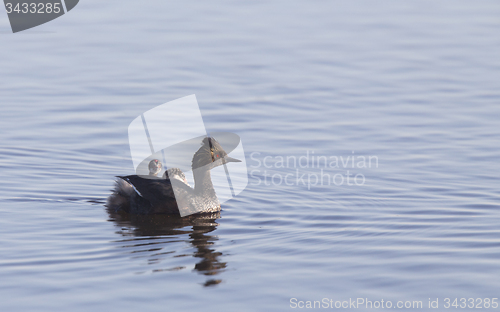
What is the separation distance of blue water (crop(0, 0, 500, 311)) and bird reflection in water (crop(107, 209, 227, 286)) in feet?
0.13

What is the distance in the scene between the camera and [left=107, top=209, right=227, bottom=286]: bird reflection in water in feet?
28.9

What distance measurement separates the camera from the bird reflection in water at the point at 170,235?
8.81 m

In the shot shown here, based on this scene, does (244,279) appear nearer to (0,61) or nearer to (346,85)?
(346,85)

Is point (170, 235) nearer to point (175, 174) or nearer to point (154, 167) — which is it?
point (175, 174)

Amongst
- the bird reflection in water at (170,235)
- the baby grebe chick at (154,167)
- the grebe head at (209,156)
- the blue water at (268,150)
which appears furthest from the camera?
the baby grebe chick at (154,167)

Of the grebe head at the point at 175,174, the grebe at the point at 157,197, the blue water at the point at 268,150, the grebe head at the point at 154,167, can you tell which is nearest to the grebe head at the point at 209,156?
the grebe head at the point at 175,174

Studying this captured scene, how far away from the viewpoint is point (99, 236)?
31.8ft

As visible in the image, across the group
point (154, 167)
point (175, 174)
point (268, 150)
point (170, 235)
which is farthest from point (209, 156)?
point (268, 150)

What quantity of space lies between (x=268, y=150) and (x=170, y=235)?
4.04 metres

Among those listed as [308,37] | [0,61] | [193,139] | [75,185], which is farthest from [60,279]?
[308,37]

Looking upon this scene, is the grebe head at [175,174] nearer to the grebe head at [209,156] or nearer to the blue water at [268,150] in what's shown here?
the grebe head at [209,156]

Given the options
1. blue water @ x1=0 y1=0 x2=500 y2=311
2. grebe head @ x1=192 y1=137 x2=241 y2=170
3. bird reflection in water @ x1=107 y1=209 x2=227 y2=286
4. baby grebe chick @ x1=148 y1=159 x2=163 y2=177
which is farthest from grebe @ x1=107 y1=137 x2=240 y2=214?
baby grebe chick @ x1=148 y1=159 x2=163 y2=177

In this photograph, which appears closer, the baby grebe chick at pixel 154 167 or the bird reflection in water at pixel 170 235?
the bird reflection in water at pixel 170 235

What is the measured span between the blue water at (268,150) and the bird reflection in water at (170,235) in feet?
0.13
